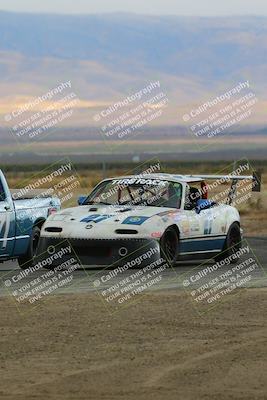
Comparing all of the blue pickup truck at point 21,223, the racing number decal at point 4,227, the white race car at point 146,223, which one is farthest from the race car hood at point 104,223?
the racing number decal at point 4,227

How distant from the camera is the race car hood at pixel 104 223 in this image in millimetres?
19000

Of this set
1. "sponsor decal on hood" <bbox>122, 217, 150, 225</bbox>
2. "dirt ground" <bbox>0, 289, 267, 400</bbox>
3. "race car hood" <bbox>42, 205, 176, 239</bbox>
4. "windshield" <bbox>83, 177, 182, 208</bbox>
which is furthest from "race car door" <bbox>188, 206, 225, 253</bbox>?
"dirt ground" <bbox>0, 289, 267, 400</bbox>

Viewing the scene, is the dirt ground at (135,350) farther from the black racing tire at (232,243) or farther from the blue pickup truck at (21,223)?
the black racing tire at (232,243)

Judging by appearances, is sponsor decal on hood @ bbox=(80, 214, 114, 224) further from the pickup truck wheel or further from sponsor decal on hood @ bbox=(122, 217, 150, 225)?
the pickup truck wheel

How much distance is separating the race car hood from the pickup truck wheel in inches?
25.7

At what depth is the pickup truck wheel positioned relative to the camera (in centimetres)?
1988

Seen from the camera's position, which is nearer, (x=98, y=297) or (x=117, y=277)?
(x=98, y=297)

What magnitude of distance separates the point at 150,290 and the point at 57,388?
654cm

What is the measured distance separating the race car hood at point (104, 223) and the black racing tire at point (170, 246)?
235mm

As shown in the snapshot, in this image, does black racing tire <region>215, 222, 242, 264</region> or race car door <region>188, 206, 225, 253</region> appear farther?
black racing tire <region>215, 222, 242, 264</region>

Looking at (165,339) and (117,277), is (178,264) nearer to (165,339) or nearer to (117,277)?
(117,277)

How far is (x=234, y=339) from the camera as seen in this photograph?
39.2 ft

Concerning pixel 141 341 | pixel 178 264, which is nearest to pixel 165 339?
pixel 141 341

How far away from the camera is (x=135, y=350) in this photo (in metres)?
11.3
